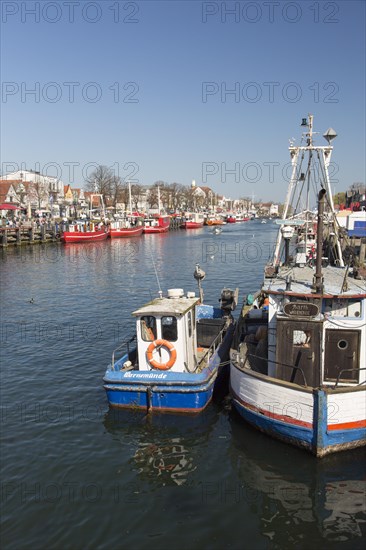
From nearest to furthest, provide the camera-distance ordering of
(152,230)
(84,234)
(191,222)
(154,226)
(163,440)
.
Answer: (163,440), (84,234), (152,230), (154,226), (191,222)

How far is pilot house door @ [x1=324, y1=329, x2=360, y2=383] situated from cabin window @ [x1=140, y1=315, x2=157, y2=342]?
210 inches

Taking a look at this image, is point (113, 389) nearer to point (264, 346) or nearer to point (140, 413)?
point (140, 413)

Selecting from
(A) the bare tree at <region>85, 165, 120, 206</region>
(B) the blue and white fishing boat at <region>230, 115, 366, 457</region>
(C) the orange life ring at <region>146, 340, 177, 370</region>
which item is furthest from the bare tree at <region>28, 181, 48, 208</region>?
(B) the blue and white fishing boat at <region>230, 115, 366, 457</region>

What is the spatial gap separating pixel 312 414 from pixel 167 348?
5.02 meters

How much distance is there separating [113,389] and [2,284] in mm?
28373

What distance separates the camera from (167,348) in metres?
14.7

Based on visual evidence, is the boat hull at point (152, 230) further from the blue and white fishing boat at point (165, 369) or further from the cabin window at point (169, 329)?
the cabin window at point (169, 329)

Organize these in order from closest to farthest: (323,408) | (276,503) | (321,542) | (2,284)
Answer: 1. (321,542)
2. (276,503)
3. (323,408)
4. (2,284)

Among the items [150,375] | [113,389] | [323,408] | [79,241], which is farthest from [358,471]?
[79,241]

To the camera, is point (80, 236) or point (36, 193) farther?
point (36, 193)

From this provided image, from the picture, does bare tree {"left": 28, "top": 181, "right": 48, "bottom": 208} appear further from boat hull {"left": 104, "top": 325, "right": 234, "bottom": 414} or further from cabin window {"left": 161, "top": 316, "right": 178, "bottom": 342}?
boat hull {"left": 104, "top": 325, "right": 234, "bottom": 414}

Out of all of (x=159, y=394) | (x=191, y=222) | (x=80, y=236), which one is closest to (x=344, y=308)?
(x=159, y=394)

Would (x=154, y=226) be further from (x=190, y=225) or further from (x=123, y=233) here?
(x=190, y=225)

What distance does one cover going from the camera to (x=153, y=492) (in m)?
11.0
